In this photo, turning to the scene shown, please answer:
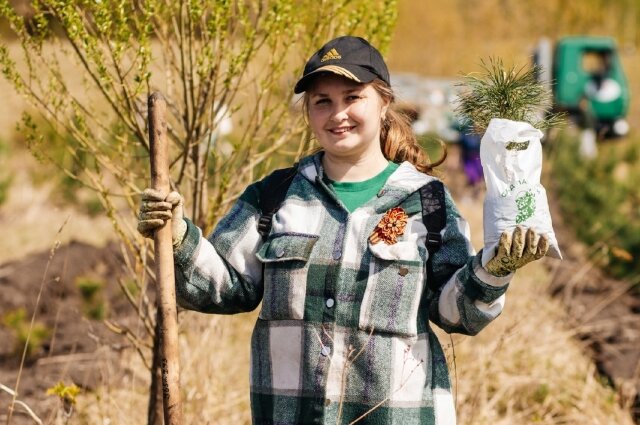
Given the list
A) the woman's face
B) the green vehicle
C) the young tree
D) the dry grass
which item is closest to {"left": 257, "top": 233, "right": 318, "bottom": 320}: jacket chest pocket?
the woman's face

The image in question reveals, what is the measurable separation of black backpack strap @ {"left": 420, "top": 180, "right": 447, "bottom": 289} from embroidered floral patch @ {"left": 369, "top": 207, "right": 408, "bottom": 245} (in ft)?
0.21

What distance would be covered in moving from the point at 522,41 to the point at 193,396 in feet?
91.7

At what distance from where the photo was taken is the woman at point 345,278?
2127 millimetres

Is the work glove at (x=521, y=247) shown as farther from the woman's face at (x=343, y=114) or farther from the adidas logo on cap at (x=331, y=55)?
the adidas logo on cap at (x=331, y=55)

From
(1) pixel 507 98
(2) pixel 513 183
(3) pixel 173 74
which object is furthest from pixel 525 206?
(3) pixel 173 74

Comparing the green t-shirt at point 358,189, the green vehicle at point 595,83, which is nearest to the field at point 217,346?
the green t-shirt at point 358,189

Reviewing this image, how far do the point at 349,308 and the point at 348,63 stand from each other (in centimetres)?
58

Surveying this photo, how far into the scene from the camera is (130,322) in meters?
4.72

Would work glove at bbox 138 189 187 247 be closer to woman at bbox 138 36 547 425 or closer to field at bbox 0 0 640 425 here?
woman at bbox 138 36 547 425

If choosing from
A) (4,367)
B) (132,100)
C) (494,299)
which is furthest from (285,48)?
(4,367)

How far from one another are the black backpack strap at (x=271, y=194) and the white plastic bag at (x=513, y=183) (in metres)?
0.54

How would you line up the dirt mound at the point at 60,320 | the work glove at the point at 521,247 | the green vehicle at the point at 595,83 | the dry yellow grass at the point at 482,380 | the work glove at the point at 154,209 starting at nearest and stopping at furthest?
the work glove at the point at 521,247, the work glove at the point at 154,209, the dry yellow grass at the point at 482,380, the dirt mound at the point at 60,320, the green vehicle at the point at 595,83

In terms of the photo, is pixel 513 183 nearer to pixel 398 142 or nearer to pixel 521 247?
pixel 521 247

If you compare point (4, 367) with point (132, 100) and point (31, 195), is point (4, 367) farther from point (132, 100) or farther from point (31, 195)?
point (31, 195)
